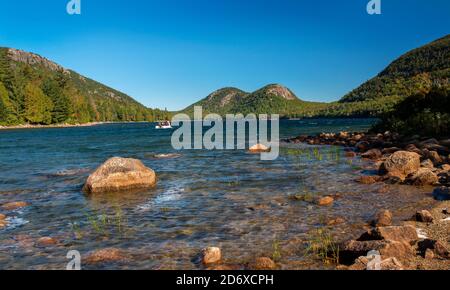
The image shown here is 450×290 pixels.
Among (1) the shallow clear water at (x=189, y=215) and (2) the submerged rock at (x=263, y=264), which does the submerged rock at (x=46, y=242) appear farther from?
(2) the submerged rock at (x=263, y=264)

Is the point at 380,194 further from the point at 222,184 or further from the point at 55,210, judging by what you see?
the point at 55,210

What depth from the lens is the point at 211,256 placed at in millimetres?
8352

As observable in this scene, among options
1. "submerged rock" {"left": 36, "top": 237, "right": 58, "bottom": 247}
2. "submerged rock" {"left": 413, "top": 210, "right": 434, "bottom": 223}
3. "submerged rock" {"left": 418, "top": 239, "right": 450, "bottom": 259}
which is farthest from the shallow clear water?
"submerged rock" {"left": 418, "top": 239, "right": 450, "bottom": 259}

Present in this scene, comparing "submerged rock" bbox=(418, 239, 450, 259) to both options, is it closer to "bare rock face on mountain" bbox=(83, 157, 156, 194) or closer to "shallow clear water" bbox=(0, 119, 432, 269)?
"shallow clear water" bbox=(0, 119, 432, 269)

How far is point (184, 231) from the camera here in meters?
10.9

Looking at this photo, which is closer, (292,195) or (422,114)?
(292,195)

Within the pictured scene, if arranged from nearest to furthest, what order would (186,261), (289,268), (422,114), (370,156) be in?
(289,268), (186,261), (370,156), (422,114)

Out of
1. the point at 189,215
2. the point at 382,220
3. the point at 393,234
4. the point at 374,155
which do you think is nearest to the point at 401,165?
the point at 382,220

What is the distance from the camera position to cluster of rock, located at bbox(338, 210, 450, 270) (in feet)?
23.7

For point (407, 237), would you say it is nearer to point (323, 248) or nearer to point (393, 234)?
point (393, 234)

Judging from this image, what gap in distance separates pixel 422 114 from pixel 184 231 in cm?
3026

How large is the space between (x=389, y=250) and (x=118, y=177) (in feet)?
39.7
